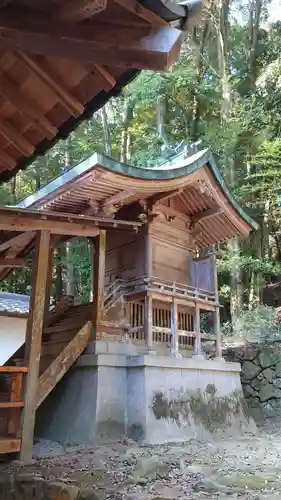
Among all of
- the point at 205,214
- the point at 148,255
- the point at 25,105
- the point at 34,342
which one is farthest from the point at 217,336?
the point at 25,105

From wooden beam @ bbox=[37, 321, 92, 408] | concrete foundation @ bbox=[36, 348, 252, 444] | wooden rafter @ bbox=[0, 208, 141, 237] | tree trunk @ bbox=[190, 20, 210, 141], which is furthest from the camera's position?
tree trunk @ bbox=[190, 20, 210, 141]

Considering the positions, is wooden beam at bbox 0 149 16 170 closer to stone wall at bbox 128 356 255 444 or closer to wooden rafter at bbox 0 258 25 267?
stone wall at bbox 128 356 255 444

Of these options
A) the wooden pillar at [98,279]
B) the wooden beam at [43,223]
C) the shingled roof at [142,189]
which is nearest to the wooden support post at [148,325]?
the wooden pillar at [98,279]

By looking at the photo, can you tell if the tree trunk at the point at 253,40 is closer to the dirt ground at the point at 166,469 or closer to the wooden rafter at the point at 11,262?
the wooden rafter at the point at 11,262

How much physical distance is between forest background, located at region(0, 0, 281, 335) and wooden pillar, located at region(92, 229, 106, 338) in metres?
7.35

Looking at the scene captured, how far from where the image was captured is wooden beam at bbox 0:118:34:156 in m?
3.60

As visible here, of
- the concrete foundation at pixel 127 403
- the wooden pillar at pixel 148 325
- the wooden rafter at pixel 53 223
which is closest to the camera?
the wooden rafter at pixel 53 223

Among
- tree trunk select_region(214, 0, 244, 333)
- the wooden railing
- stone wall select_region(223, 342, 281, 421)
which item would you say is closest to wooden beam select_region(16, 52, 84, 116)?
the wooden railing

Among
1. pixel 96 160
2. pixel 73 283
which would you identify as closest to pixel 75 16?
pixel 96 160

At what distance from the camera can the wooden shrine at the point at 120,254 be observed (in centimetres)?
683

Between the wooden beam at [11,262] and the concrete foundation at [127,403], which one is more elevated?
the wooden beam at [11,262]

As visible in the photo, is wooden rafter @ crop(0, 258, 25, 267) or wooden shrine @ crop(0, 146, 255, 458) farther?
wooden rafter @ crop(0, 258, 25, 267)

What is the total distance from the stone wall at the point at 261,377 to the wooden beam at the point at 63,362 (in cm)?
607

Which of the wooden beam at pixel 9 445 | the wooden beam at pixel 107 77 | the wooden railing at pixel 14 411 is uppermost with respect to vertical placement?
the wooden beam at pixel 107 77
